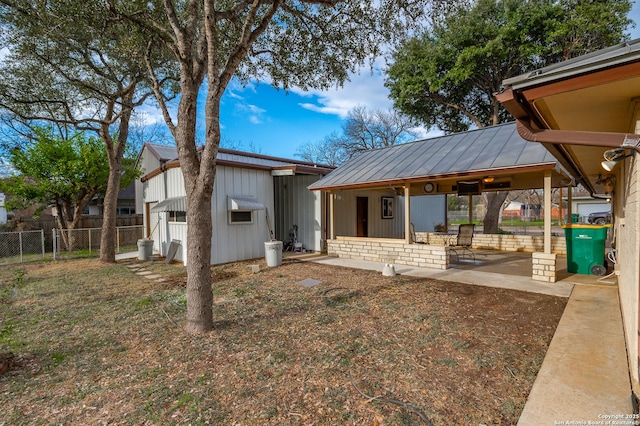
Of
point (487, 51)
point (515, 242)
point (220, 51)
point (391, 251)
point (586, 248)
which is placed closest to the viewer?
point (586, 248)

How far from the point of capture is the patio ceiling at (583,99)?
73.1 inches

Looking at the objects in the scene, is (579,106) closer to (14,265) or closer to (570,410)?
(570,410)

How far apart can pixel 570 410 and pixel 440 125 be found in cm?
1550

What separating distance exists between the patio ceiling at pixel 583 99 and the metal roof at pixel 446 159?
3229mm

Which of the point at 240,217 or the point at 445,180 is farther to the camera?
the point at 240,217

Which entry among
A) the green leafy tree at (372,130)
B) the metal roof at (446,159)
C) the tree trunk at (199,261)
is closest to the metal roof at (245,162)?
the metal roof at (446,159)

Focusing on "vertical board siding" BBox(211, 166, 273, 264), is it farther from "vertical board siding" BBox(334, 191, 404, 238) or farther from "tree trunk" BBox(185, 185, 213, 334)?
"tree trunk" BBox(185, 185, 213, 334)

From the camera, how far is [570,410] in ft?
7.21

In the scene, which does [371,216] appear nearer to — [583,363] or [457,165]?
[457,165]

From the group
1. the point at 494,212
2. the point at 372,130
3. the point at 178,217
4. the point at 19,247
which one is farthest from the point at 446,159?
the point at 372,130

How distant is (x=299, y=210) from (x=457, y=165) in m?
5.81

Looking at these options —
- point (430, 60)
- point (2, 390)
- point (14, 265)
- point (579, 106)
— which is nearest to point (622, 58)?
point (579, 106)

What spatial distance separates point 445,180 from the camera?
8.25 metres

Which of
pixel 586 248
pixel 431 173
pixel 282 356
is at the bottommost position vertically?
pixel 282 356
